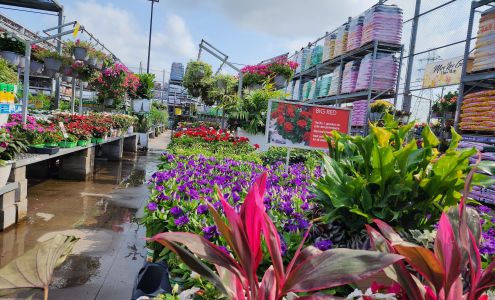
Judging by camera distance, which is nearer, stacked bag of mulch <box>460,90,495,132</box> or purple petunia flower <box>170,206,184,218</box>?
purple petunia flower <box>170,206,184,218</box>

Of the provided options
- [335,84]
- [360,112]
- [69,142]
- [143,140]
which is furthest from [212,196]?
[143,140]

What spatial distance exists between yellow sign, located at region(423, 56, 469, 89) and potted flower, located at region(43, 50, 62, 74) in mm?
8857

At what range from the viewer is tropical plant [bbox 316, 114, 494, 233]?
5.14 ft

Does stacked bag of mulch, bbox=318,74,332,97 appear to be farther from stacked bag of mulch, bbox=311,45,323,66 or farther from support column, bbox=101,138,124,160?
support column, bbox=101,138,124,160

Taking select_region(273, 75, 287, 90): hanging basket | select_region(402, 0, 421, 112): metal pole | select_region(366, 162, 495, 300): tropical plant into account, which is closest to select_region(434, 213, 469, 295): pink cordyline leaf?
select_region(366, 162, 495, 300): tropical plant

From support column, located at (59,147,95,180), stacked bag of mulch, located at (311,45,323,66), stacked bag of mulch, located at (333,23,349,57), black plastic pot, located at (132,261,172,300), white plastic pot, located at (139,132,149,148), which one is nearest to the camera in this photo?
black plastic pot, located at (132,261,172,300)

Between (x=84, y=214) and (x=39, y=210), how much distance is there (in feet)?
1.80

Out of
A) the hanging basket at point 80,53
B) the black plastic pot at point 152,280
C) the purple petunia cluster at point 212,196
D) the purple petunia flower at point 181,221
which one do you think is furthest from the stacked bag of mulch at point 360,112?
the black plastic pot at point 152,280

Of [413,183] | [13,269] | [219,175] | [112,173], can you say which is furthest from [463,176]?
[112,173]

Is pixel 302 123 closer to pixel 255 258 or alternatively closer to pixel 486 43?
pixel 255 258

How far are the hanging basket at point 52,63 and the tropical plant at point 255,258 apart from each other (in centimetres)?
885

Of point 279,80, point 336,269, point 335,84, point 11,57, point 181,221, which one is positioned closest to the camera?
point 336,269

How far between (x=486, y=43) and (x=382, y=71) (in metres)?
3.27

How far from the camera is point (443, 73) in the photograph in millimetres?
9250
